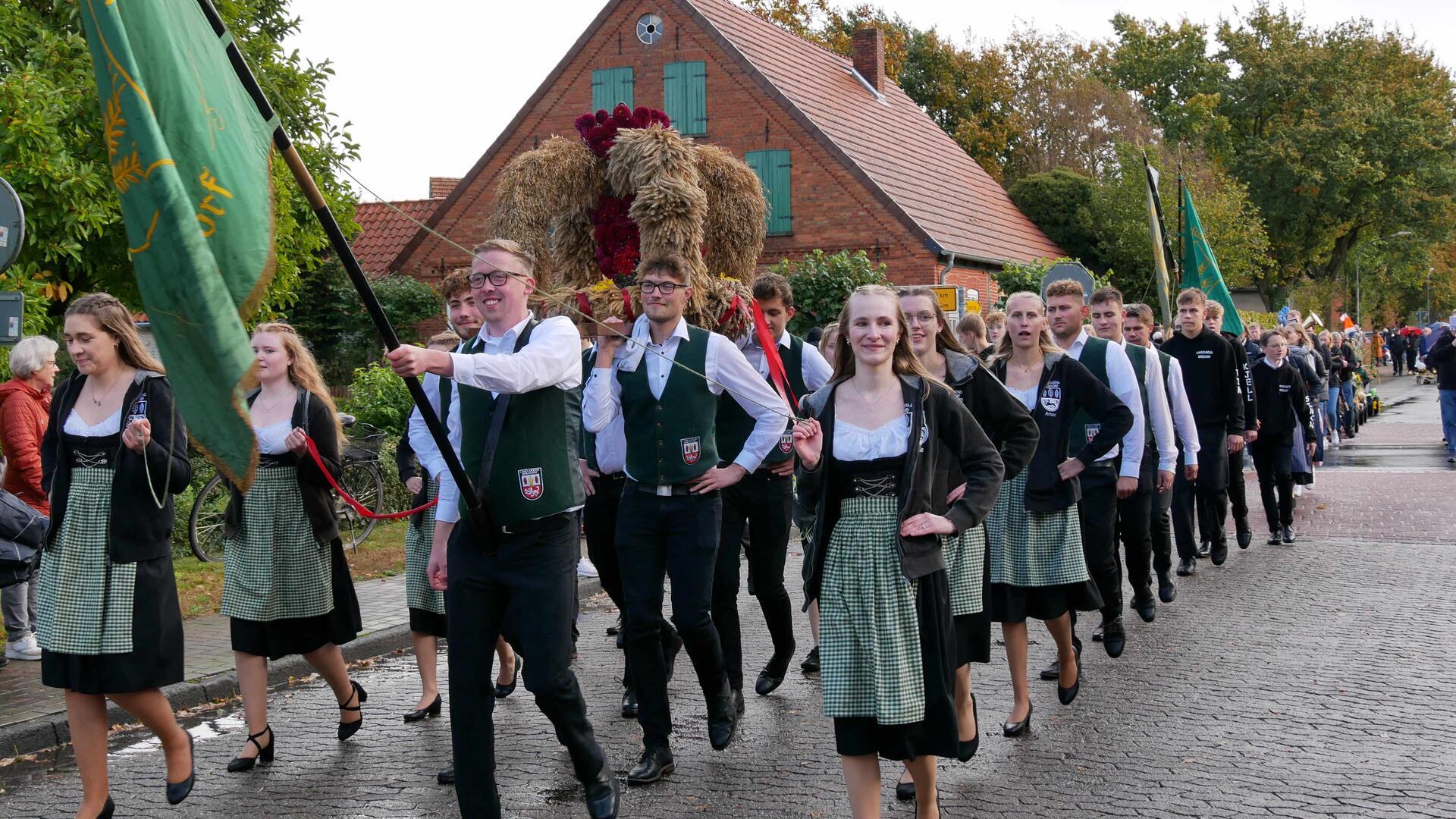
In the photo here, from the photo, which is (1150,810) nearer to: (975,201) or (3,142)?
(3,142)

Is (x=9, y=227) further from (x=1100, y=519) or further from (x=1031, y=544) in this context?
(x=1100, y=519)

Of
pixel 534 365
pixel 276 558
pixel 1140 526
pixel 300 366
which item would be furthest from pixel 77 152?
pixel 534 365

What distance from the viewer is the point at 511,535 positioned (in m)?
4.69

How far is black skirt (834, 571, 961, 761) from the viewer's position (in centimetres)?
444

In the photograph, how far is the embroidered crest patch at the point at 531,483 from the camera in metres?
4.64

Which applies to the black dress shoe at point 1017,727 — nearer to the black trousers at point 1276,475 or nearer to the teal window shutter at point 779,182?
the black trousers at point 1276,475

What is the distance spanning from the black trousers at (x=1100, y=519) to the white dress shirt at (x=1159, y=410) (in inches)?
26.9

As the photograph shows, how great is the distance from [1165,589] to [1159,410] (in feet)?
6.41

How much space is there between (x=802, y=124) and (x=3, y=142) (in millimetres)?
18733

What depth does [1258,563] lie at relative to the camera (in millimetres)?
11352

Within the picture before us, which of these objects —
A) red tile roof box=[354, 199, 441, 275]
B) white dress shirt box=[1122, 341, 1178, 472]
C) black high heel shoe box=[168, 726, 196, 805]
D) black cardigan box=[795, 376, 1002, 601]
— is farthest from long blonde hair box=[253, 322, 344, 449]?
red tile roof box=[354, 199, 441, 275]

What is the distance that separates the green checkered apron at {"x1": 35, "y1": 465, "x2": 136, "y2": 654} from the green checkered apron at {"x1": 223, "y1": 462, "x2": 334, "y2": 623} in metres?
0.86

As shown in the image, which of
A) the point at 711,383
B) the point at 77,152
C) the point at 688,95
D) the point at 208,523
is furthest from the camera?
the point at 688,95

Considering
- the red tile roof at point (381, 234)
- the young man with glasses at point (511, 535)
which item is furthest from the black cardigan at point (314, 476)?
the red tile roof at point (381, 234)
